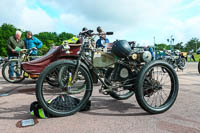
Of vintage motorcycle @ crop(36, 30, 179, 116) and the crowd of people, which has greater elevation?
the crowd of people

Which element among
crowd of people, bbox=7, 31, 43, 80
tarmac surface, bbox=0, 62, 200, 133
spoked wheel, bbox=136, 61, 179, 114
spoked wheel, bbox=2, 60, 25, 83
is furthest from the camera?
crowd of people, bbox=7, 31, 43, 80

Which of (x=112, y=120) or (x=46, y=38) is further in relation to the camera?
(x=46, y=38)

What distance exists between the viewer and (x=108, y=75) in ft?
9.68

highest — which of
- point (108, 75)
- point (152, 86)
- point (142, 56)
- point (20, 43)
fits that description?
point (20, 43)

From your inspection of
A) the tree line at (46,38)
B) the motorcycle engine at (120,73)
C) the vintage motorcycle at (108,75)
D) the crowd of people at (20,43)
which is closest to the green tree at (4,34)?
the tree line at (46,38)

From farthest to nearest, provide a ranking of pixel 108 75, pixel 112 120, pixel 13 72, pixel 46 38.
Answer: pixel 46 38, pixel 13 72, pixel 108 75, pixel 112 120

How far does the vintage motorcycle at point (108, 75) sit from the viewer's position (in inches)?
98.9

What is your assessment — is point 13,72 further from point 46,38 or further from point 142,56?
point 46,38

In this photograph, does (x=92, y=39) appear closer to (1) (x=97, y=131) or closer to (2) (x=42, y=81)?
(2) (x=42, y=81)

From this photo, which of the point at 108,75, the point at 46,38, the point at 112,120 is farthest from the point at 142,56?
the point at 46,38

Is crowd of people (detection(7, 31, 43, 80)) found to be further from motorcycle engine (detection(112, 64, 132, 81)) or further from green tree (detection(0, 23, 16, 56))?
green tree (detection(0, 23, 16, 56))

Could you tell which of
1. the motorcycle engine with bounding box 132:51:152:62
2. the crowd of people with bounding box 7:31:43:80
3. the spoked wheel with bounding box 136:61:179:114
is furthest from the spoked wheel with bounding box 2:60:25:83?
the spoked wheel with bounding box 136:61:179:114

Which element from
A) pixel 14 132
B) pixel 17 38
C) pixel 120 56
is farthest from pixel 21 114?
pixel 17 38

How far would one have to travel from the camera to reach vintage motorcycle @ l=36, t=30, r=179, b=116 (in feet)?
8.24
